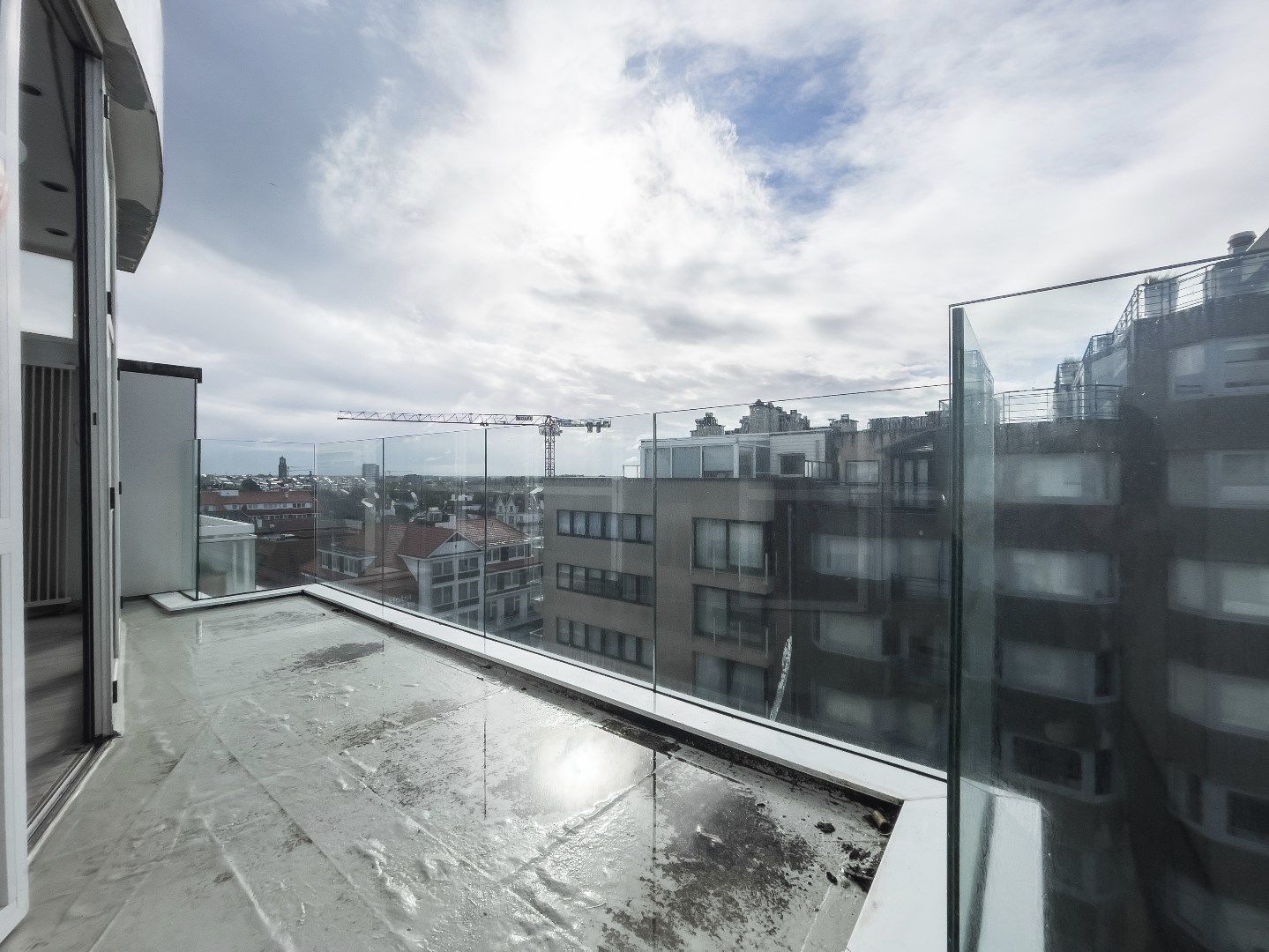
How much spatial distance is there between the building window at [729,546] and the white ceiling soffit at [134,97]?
3392 millimetres

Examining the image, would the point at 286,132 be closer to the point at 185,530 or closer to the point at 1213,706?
the point at 185,530

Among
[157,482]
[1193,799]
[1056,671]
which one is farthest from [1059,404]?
[157,482]

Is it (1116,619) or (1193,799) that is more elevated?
(1116,619)

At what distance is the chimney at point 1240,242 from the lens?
78 cm

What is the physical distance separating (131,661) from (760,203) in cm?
703

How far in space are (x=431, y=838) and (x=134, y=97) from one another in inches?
140

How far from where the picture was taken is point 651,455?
3.02 meters

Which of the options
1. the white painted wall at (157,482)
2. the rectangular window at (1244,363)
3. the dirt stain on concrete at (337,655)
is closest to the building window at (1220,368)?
the rectangular window at (1244,363)

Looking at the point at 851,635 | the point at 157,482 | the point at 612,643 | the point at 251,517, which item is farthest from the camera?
the point at 251,517

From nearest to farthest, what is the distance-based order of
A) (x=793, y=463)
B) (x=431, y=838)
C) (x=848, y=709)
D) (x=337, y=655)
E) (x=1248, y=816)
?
(x=1248, y=816)
(x=431, y=838)
(x=848, y=709)
(x=793, y=463)
(x=337, y=655)

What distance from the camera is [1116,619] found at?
88 centimetres

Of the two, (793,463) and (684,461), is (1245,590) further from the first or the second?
(684,461)

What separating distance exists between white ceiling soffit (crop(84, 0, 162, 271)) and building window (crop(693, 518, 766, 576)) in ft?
11.1

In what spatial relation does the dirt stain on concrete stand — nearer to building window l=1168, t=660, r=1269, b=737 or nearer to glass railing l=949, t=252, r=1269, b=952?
glass railing l=949, t=252, r=1269, b=952
